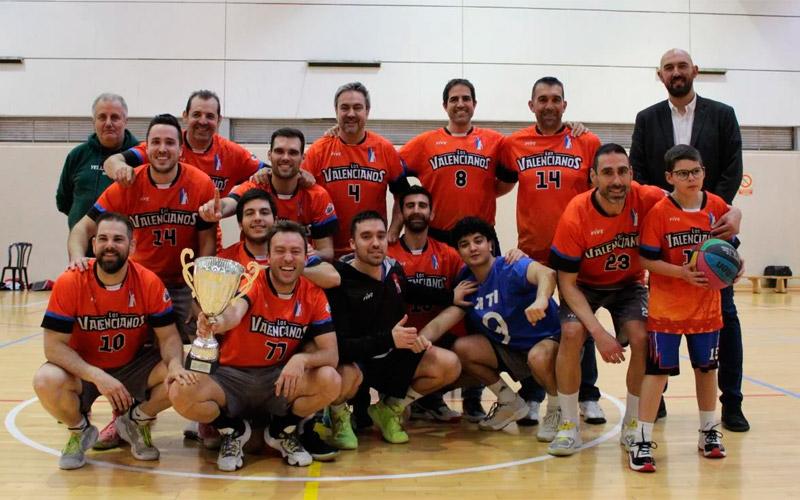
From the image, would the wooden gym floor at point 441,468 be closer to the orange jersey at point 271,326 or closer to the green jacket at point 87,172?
the orange jersey at point 271,326

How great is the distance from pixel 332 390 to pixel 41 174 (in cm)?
1292

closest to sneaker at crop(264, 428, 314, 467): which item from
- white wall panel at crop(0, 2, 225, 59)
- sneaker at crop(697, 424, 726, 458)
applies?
sneaker at crop(697, 424, 726, 458)

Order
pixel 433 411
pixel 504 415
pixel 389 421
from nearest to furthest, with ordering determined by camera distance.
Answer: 1. pixel 389 421
2. pixel 504 415
3. pixel 433 411

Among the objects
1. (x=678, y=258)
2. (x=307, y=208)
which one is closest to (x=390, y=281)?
(x=307, y=208)

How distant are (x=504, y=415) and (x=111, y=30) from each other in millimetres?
12682

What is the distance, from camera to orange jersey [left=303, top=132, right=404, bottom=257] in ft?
16.5

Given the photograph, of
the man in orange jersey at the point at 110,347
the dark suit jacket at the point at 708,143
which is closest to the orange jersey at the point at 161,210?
the man in orange jersey at the point at 110,347

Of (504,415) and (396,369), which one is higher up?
(396,369)

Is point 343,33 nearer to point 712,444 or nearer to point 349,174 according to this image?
point 349,174

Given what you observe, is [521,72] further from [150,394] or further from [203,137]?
[150,394]

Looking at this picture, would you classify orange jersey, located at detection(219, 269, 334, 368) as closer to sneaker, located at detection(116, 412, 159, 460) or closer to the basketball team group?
the basketball team group

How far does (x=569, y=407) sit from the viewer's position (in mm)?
4152

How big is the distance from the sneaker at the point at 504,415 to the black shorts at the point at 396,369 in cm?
67

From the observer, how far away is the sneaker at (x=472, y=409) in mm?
5035
